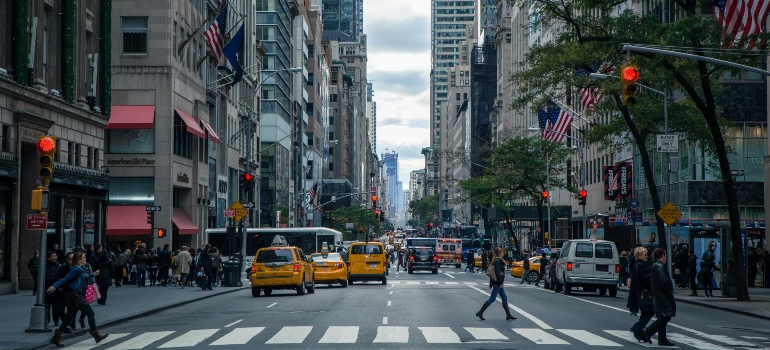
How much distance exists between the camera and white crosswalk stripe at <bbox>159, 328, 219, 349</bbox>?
698 inches

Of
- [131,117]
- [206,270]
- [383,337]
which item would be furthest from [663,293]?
[131,117]

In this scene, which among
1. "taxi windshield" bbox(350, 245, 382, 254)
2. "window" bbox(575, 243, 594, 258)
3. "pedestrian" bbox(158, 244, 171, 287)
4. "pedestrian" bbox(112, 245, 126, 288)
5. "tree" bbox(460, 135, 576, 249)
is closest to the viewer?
"window" bbox(575, 243, 594, 258)

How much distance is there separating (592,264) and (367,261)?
505 inches

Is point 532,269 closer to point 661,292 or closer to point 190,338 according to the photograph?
point 661,292

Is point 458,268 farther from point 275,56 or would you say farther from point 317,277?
point 317,277

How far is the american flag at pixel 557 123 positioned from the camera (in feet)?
196

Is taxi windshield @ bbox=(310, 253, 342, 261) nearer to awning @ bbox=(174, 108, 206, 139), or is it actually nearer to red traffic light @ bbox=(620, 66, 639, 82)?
awning @ bbox=(174, 108, 206, 139)

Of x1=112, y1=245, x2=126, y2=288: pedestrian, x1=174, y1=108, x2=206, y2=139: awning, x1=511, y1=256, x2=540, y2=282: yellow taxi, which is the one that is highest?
x1=174, y1=108, x2=206, y2=139: awning

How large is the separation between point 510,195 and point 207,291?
44.4 meters

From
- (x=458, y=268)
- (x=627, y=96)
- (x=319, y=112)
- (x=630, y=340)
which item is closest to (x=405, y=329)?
(x=630, y=340)

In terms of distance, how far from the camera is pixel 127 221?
51750mm

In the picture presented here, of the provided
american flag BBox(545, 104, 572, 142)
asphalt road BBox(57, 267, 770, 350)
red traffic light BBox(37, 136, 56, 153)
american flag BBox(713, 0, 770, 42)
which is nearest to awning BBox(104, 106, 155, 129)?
asphalt road BBox(57, 267, 770, 350)

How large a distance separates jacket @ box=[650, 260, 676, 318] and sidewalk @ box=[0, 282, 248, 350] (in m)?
10.9

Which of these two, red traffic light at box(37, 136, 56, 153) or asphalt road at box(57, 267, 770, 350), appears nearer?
asphalt road at box(57, 267, 770, 350)
